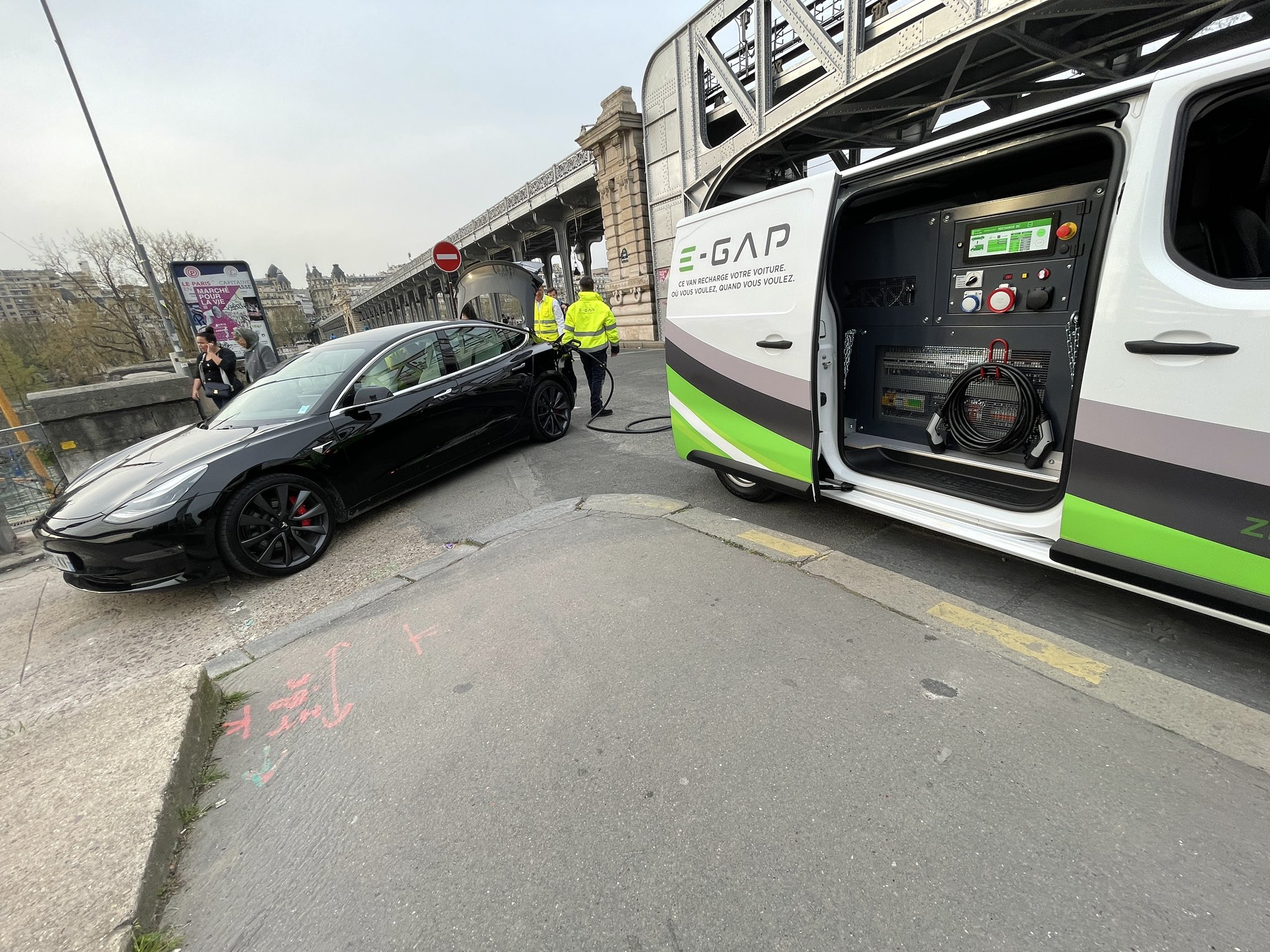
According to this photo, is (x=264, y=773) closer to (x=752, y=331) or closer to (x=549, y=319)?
(x=752, y=331)

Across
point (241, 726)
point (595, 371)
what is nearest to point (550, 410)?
point (595, 371)

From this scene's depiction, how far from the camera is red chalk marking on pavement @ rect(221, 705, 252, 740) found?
90.8 inches

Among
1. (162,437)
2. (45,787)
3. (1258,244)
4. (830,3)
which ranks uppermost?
(830,3)

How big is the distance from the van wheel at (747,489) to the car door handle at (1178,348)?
2138mm

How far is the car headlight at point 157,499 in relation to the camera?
322 centimetres

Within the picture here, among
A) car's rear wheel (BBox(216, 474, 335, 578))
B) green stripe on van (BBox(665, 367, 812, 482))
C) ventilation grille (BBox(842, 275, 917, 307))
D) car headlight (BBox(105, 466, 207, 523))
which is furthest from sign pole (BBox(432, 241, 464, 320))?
ventilation grille (BBox(842, 275, 917, 307))

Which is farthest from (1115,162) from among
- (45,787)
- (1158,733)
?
(45,787)

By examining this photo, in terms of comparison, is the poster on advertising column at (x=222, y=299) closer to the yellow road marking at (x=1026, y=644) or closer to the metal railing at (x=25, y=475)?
the metal railing at (x=25, y=475)

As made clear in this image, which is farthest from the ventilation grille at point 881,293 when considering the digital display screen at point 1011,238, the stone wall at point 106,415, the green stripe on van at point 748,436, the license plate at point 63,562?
the stone wall at point 106,415

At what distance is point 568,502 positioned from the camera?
171 inches

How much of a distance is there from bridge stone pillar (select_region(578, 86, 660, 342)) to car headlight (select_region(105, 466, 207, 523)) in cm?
1543

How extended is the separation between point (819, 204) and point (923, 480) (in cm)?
168

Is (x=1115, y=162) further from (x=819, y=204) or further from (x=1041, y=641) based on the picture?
(x=1041, y=641)

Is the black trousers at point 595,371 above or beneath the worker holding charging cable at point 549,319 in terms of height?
beneath
